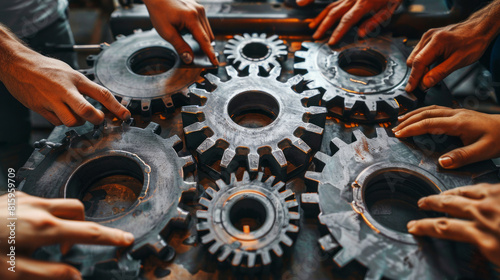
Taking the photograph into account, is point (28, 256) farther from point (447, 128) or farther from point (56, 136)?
point (447, 128)

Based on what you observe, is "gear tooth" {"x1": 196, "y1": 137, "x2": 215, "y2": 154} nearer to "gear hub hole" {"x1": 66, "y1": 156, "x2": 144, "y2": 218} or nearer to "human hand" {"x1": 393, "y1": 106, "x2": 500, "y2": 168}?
"gear hub hole" {"x1": 66, "y1": 156, "x2": 144, "y2": 218}

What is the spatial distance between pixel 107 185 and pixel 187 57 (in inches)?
48.8

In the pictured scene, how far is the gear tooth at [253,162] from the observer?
2170 millimetres

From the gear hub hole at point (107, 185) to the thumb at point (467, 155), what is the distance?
1995 millimetres

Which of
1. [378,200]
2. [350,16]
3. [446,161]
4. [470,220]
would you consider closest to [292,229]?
[378,200]

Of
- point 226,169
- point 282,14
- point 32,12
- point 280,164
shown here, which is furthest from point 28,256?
point 282,14

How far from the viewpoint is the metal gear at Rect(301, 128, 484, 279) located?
1.78 metres

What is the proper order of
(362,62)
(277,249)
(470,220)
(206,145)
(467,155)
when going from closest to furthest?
(470,220) < (277,249) < (467,155) < (206,145) < (362,62)

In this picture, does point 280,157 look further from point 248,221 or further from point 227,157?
point 248,221

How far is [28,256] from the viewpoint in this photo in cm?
156

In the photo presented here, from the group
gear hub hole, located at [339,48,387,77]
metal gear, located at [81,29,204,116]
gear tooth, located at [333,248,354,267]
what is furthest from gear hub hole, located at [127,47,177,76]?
gear tooth, located at [333,248,354,267]

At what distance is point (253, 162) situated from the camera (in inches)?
86.0

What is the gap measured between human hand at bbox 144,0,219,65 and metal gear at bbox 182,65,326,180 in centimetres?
31

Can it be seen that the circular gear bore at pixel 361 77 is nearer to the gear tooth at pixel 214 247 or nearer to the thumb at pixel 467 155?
the thumb at pixel 467 155
